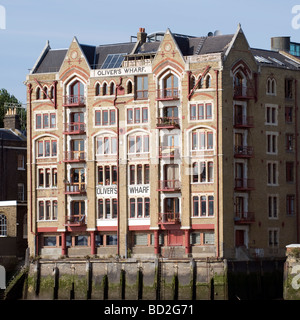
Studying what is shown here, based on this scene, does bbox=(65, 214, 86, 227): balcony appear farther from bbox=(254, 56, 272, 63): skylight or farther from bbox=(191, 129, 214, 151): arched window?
bbox=(254, 56, 272, 63): skylight

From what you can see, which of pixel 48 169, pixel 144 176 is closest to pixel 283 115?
pixel 144 176

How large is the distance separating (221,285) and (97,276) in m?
11.4

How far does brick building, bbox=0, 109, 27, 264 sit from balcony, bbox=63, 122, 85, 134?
937 centimetres

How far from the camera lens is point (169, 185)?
130000 mm

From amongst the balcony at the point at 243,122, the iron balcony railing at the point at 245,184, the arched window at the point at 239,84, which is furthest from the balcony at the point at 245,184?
the arched window at the point at 239,84

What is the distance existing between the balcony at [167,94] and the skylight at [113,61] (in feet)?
17.9

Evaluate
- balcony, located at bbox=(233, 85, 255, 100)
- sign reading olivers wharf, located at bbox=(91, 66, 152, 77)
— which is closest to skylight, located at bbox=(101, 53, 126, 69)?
sign reading olivers wharf, located at bbox=(91, 66, 152, 77)

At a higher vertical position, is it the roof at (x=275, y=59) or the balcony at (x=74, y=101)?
the roof at (x=275, y=59)

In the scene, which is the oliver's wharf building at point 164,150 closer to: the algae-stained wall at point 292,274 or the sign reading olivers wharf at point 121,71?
the sign reading olivers wharf at point 121,71

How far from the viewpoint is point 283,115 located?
13425 cm

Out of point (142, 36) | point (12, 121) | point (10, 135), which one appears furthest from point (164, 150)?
point (12, 121)

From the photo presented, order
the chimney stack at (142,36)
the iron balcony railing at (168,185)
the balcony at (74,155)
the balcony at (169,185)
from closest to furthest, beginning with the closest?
the balcony at (169,185), the iron balcony railing at (168,185), the balcony at (74,155), the chimney stack at (142,36)

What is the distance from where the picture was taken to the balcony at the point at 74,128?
440 feet

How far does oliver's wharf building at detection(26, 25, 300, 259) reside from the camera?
423 ft
